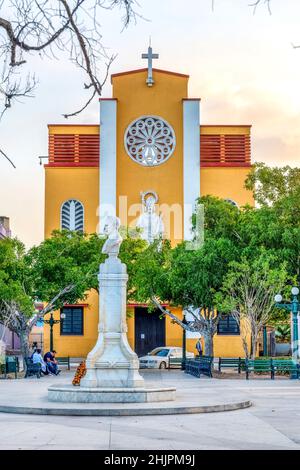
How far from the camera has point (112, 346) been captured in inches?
802

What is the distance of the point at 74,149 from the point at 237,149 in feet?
30.8

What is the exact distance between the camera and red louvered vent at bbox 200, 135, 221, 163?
50.8m

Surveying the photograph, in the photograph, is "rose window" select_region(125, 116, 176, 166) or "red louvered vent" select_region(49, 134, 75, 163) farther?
"rose window" select_region(125, 116, 176, 166)

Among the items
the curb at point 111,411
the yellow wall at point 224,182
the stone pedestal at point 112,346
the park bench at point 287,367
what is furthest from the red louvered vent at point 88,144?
the curb at point 111,411

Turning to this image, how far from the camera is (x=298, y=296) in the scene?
35594 mm

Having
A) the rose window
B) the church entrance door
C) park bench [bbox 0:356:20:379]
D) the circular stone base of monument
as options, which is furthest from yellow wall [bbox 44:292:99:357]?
the circular stone base of monument

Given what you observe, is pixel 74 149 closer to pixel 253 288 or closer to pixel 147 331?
pixel 147 331

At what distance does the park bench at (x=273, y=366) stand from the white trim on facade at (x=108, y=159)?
18912mm

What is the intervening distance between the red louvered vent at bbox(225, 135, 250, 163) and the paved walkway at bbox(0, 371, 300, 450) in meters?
32.1

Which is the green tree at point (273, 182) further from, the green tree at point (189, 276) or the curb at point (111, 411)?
the curb at point (111, 411)

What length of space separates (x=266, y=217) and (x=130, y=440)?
2340cm

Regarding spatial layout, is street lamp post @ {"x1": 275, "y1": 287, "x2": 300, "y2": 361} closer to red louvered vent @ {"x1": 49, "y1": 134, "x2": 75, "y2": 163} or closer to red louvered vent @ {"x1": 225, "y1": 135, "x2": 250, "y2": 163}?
red louvered vent @ {"x1": 225, "y1": 135, "x2": 250, "y2": 163}
